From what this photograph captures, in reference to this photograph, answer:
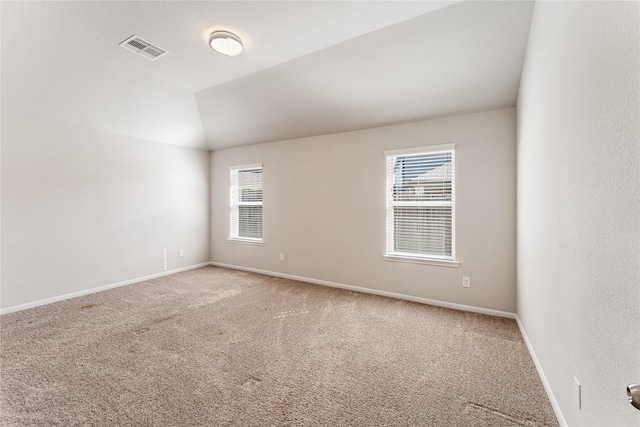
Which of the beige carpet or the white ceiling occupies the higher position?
the white ceiling

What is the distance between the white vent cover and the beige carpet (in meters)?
2.89

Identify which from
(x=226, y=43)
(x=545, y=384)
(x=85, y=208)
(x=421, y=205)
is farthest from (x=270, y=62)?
(x=545, y=384)

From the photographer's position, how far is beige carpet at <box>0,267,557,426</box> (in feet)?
5.52

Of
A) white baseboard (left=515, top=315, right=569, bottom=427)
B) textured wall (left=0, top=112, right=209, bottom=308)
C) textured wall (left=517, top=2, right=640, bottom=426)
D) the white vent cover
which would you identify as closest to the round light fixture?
the white vent cover

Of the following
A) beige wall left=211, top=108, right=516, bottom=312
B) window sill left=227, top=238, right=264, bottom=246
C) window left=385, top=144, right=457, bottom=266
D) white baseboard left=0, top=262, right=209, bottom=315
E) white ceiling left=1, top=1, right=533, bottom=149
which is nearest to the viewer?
white ceiling left=1, top=1, right=533, bottom=149

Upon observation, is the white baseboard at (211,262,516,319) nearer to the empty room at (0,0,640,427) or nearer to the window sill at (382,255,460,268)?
the empty room at (0,0,640,427)

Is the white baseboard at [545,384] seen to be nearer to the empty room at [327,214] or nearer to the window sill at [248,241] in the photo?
the empty room at [327,214]

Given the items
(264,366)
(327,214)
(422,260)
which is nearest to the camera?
(264,366)

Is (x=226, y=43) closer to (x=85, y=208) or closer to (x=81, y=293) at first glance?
(x=85, y=208)

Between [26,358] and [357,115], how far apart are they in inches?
165

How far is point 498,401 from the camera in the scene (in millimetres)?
1789

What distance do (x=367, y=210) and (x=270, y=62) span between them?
2280 mm

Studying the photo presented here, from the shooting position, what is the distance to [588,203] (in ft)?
3.88

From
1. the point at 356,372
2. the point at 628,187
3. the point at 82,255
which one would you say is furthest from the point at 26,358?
the point at 628,187
